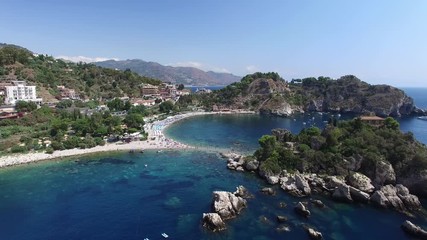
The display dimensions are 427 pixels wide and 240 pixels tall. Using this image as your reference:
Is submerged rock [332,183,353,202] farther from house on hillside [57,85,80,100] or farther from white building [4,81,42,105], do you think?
house on hillside [57,85,80,100]

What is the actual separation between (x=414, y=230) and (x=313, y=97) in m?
111

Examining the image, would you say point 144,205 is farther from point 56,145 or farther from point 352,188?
point 56,145

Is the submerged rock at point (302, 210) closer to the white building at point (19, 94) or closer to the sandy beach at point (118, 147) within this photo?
the sandy beach at point (118, 147)

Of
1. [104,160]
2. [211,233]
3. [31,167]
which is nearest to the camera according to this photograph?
[211,233]

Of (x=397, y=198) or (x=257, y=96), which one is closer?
(x=397, y=198)

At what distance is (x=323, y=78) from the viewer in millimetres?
145125

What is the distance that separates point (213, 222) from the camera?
1129 inches

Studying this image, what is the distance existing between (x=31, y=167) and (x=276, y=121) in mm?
73808

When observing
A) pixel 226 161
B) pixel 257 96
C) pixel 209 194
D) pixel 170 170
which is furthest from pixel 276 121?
pixel 209 194

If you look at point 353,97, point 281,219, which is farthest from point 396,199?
point 353,97

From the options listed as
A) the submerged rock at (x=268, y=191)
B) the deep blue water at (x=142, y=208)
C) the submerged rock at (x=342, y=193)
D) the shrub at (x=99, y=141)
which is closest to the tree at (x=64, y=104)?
the shrub at (x=99, y=141)

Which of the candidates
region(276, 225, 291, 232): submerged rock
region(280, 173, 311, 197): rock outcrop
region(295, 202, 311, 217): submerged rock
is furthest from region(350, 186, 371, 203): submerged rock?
region(276, 225, 291, 232): submerged rock

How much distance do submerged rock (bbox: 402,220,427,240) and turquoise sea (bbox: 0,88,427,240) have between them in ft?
2.71

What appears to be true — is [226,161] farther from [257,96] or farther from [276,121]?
[257,96]
